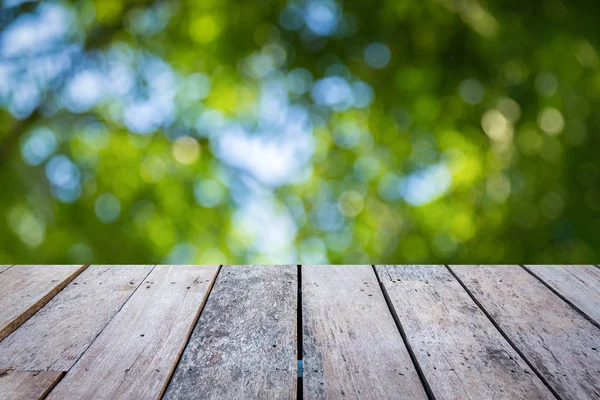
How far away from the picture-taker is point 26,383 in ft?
3.31

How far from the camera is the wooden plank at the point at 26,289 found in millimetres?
1294

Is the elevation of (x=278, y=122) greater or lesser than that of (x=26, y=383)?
greater

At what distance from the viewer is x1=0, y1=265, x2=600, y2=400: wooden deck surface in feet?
3.31

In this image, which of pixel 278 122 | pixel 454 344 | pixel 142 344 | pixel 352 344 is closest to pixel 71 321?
pixel 142 344

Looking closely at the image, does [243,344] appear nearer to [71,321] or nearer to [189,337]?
[189,337]

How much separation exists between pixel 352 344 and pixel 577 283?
2.44ft

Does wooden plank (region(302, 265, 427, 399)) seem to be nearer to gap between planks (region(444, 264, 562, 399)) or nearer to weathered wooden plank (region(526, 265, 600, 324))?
gap between planks (region(444, 264, 562, 399))

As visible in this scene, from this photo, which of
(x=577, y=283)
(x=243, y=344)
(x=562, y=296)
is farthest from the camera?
(x=577, y=283)

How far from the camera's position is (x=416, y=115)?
2516 mm

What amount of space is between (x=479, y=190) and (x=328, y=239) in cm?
65

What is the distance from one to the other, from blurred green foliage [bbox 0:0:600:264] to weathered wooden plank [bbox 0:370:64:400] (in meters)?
1.43

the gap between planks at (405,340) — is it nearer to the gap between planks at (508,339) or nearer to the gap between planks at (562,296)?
the gap between planks at (508,339)

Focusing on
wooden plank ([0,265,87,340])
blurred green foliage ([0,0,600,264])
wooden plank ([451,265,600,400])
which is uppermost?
blurred green foliage ([0,0,600,264])

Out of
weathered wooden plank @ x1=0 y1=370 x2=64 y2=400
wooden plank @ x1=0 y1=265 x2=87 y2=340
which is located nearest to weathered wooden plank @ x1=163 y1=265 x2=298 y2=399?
weathered wooden plank @ x1=0 y1=370 x2=64 y2=400
